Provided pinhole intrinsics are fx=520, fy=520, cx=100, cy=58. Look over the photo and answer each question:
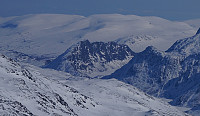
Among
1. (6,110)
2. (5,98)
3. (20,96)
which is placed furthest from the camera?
(20,96)

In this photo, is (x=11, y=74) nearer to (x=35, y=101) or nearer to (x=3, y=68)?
(x=3, y=68)

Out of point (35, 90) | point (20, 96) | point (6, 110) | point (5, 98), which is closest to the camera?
point (6, 110)

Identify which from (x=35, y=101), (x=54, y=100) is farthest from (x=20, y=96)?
(x=54, y=100)

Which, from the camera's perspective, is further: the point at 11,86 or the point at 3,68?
the point at 3,68

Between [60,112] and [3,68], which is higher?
[3,68]

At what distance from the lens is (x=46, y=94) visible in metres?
194

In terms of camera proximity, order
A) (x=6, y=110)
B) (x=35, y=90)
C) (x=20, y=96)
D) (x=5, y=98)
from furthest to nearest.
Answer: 1. (x=35, y=90)
2. (x=20, y=96)
3. (x=5, y=98)
4. (x=6, y=110)

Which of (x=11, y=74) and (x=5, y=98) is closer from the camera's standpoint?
(x=5, y=98)

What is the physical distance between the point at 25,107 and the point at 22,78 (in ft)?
111

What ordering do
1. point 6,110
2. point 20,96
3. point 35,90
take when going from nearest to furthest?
1. point 6,110
2. point 20,96
3. point 35,90

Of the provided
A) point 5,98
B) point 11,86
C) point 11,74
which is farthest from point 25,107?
point 11,74

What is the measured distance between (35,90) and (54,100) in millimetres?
8395

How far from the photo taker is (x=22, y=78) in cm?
19638

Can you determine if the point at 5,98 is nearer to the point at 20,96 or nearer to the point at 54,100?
the point at 20,96
